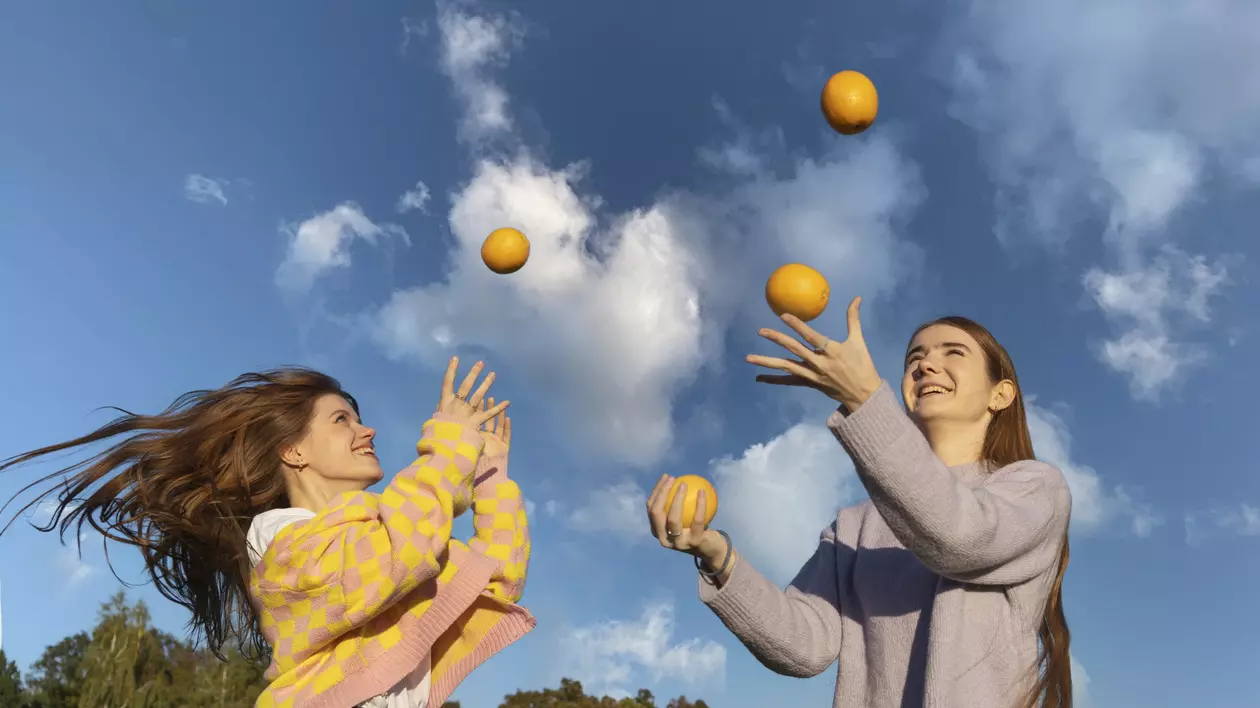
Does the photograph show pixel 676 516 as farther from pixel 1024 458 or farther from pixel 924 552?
pixel 1024 458

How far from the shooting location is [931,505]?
3.77 meters

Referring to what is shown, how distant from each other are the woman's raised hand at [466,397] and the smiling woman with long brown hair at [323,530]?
0.03ft

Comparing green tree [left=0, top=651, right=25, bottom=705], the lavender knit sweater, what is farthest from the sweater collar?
green tree [left=0, top=651, right=25, bottom=705]

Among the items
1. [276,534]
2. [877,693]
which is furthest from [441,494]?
[877,693]

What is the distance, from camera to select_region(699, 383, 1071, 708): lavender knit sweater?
12.4 ft

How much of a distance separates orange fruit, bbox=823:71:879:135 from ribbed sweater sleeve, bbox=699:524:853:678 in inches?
102

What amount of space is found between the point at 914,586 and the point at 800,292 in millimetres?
1506

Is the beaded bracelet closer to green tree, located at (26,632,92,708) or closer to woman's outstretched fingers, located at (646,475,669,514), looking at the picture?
woman's outstretched fingers, located at (646,475,669,514)

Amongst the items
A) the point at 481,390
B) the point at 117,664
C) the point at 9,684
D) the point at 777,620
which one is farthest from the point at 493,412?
the point at 9,684

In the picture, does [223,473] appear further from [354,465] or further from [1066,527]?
[1066,527]

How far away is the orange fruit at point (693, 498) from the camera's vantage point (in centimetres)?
453

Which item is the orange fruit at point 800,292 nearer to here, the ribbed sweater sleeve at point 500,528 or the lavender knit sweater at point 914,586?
the lavender knit sweater at point 914,586

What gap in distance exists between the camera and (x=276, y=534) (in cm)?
501

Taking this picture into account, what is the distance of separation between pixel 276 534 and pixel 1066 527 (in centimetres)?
373
